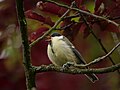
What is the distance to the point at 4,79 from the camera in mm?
2943

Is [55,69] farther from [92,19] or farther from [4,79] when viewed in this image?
[4,79]

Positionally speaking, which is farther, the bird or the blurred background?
the bird

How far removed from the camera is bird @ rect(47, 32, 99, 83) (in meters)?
3.00

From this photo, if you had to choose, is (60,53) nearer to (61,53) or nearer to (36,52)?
(61,53)

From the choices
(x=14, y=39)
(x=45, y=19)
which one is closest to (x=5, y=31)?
(x=14, y=39)

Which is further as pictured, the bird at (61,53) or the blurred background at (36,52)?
the bird at (61,53)

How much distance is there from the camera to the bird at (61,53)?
118 inches

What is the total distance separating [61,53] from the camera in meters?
3.10

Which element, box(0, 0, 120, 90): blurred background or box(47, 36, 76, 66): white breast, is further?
box(47, 36, 76, 66): white breast

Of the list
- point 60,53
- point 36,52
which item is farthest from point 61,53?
point 36,52

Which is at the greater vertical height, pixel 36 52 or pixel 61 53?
pixel 36 52

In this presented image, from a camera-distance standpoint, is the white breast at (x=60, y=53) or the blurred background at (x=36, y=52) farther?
the white breast at (x=60, y=53)

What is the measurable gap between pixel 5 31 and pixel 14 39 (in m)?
0.24

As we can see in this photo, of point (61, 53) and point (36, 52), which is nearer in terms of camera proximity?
point (36, 52)
